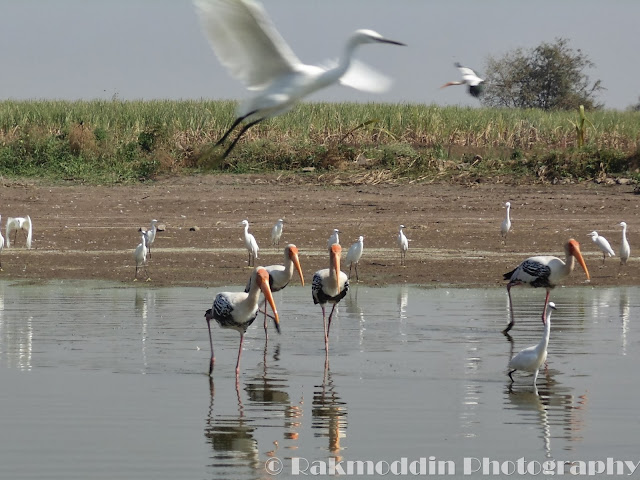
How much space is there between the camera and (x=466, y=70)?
1220cm

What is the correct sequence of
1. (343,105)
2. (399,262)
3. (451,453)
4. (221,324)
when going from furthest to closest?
(343,105) → (399,262) → (221,324) → (451,453)

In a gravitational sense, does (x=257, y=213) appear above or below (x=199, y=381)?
above

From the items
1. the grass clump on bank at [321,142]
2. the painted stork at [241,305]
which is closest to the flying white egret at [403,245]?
the grass clump on bank at [321,142]

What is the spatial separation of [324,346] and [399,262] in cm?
671

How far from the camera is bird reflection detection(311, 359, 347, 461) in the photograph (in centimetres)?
819

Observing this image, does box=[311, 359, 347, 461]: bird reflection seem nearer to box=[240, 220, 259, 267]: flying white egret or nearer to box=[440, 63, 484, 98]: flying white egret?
box=[440, 63, 484, 98]: flying white egret

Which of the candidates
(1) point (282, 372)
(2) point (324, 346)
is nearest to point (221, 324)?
(1) point (282, 372)

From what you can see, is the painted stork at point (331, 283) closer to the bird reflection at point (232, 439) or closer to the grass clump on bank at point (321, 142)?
the bird reflection at point (232, 439)

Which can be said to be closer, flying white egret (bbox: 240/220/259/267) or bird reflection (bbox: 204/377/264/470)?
bird reflection (bbox: 204/377/264/470)

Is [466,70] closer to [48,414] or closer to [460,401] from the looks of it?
[460,401]

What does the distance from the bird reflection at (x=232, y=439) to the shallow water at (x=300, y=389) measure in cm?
2

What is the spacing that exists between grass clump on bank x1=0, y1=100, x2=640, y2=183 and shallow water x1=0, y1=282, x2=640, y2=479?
1163 cm

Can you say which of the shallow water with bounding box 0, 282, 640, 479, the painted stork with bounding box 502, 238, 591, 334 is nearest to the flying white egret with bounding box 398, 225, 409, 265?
the shallow water with bounding box 0, 282, 640, 479

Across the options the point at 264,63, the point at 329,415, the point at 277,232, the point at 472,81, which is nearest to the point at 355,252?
the point at 277,232
